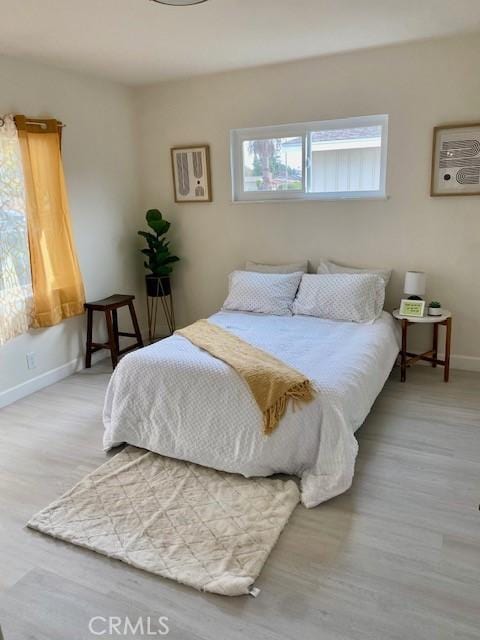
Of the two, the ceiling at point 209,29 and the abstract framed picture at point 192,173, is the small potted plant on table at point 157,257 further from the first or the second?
the ceiling at point 209,29

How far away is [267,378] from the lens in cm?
248

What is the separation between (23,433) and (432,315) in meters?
2.93

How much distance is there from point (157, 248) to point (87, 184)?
81cm

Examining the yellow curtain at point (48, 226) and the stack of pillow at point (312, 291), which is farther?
the stack of pillow at point (312, 291)

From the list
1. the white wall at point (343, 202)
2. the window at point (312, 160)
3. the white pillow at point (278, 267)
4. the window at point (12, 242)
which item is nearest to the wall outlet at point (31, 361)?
the window at point (12, 242)

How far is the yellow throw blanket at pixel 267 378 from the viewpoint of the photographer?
2383 mm

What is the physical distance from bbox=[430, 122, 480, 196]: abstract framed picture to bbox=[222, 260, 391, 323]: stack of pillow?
759mm

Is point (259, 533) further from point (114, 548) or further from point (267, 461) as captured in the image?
point (114, 548)

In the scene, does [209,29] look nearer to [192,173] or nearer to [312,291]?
[192,173]

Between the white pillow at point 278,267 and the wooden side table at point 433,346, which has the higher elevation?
the white pillow at point 278,267

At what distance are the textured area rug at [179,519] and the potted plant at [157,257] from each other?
85.8 inches

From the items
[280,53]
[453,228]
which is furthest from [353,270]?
[280,53]

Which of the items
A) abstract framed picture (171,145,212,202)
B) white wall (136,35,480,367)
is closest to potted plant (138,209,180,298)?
white wall (136,35,480,367)

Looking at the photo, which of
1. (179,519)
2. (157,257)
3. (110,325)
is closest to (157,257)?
(157,257)
